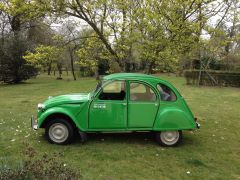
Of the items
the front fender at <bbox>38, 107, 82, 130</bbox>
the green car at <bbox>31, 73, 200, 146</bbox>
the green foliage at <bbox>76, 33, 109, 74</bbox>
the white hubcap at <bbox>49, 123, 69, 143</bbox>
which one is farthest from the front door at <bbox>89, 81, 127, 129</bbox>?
the green foliage at <bbox>76, 33, 109, 74</bbox>

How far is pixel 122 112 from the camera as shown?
607 cm

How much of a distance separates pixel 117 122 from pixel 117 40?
2.69 meters

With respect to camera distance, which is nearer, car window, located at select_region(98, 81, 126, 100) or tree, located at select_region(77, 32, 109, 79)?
car window, located at select_region(98, 81, 126, 100)

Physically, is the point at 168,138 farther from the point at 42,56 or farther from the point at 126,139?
the point at 42,56

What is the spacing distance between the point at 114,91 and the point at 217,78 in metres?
16.9

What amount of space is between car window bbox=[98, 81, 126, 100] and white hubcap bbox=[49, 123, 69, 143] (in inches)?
41.7

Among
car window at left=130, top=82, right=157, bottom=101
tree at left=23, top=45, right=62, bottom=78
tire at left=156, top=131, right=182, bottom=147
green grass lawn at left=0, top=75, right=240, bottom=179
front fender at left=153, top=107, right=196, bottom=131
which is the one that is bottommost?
green grass lawn at left=0, top=75, right=240, bottom=179

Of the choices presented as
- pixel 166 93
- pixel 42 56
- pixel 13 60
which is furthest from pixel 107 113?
pixel 13 60

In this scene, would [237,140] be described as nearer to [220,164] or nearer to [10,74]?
[220,164]

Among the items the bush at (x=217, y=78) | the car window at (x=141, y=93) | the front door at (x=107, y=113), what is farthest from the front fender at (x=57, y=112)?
the bush at (x=217, y=78)

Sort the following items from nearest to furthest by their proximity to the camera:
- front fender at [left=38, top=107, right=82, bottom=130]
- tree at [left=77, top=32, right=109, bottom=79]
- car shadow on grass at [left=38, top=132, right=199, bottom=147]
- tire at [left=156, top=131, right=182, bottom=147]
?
front fender at [left=38, top=107, right=82, bottom=130] → tire at [left=156, top=131, right=182, bottom=147] → car shadow on grass at [left=38, top=132, right=199, bottom=147] → tree at [left=77, top=32, right=109, bottom=79]

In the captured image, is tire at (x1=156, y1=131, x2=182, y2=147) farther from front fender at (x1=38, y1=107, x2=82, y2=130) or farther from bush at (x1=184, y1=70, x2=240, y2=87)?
bush at (x1=184, y1=70, x2=240, y2=87)

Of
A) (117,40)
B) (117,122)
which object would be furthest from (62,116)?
(117,40)

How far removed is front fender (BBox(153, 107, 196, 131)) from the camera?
6.08 m
